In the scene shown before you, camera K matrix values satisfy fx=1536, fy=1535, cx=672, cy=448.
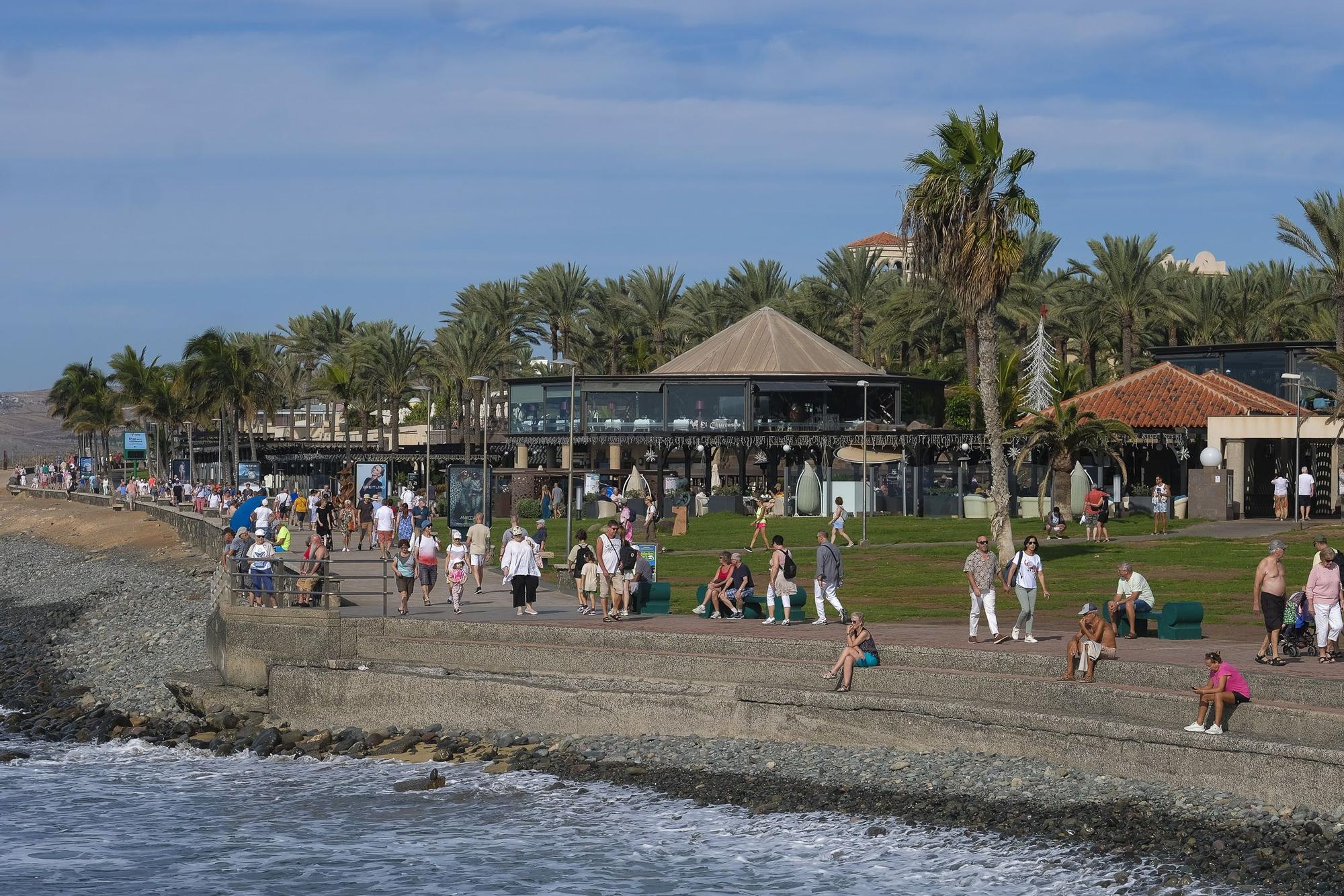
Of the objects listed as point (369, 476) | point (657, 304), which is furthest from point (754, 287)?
point (369, 476)

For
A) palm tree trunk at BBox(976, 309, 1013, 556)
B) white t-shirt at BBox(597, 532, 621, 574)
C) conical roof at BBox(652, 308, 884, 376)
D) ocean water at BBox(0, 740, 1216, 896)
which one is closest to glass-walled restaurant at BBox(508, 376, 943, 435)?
conical roof at BBox(652, 308, 884, 376)

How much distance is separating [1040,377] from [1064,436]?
11571mm

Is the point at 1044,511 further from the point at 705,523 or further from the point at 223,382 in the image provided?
the point at 223,382

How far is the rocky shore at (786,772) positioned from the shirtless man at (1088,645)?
127cm

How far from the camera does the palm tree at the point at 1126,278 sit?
63.2 metres

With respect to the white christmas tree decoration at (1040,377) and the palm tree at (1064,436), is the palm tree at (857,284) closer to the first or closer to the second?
the white christmas tree decoration at (1040,377)

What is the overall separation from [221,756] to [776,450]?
46.5 m

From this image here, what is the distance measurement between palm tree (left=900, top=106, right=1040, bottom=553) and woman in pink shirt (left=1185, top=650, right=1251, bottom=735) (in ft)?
44.5

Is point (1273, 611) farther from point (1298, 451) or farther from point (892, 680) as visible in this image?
point (1298, 451)

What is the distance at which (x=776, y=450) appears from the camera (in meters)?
67.1

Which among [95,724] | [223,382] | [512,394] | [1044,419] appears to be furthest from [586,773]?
[223,382]

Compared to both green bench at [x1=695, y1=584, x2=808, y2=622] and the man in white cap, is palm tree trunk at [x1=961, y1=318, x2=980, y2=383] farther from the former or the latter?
green bench at [x1=695, y1=584, x2=808, y2=622]

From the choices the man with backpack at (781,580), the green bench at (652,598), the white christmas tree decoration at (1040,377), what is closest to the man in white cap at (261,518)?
the green bench at (652,598)

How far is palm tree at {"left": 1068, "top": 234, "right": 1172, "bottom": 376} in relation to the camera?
6316 centimetres
